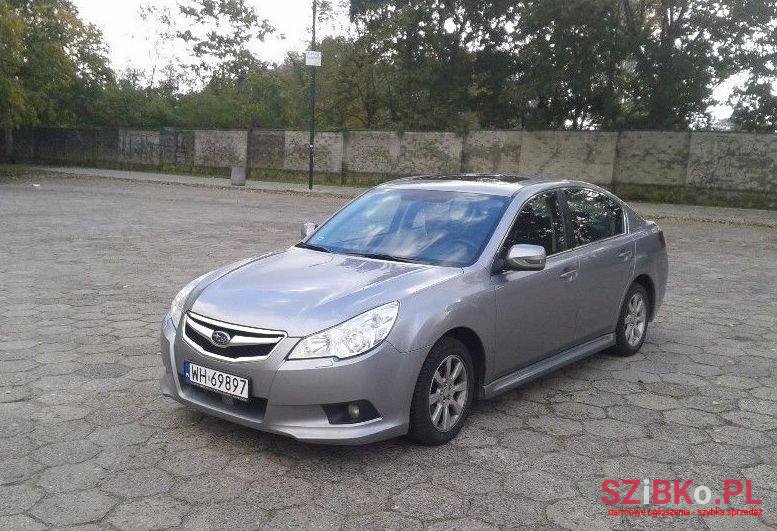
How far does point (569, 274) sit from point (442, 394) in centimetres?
157

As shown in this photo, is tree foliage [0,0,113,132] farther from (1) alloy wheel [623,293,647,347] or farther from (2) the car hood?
(1) alloy wheel [623,293,647,347]

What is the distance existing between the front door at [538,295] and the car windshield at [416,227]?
0.74 ft

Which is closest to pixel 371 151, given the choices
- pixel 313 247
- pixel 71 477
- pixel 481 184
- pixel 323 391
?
pixel 481 184

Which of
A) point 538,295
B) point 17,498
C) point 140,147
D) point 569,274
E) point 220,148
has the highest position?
point 220,148

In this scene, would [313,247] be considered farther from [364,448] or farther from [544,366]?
[544,366]

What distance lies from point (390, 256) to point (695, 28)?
2150 cm

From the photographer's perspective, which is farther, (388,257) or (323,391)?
(388,257)

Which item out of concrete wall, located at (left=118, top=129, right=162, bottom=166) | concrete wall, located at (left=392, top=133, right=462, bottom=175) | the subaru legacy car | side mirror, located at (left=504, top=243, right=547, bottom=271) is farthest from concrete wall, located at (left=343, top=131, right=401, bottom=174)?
side mirror, located at (left=504, top=243, right=547, bottom=271)

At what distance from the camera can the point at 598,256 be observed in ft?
18.1

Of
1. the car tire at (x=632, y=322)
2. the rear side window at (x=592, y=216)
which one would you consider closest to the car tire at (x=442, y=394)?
the rear side window at (x=592, y=216)

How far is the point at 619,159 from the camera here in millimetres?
23641

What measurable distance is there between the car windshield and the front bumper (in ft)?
3.37

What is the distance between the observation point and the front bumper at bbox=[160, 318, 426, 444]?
12.1ft

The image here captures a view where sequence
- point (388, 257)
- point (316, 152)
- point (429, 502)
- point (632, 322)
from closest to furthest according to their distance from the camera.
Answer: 1. point (429, 502)
2. point (388, 257)
3. point (632, 322)
4. point (316, 152)
